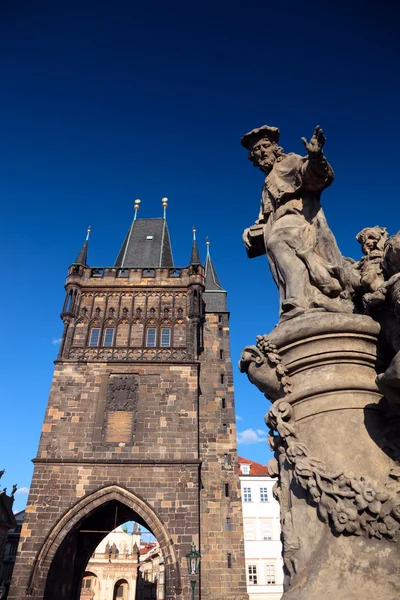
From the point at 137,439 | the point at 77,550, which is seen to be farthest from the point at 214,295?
the point at 77,550

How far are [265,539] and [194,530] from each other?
24.6 meters

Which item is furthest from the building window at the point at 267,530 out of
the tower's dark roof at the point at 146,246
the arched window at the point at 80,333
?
the arched window at the point at 80,333

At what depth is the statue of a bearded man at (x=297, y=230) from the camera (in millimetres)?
3168

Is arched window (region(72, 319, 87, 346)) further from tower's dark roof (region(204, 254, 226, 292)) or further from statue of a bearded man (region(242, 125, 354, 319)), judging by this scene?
statue of a bearded man (region(242, 125, 354, 319))

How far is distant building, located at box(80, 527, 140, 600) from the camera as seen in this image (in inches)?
1318

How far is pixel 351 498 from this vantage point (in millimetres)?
2217

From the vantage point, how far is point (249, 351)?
2.97 meters

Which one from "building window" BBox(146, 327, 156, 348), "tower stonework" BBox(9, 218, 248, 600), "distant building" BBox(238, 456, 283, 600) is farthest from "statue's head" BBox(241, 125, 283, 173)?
"distant building" BBox(238, 456, 283, 600)

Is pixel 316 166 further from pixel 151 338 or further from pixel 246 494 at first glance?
pixel 246 494

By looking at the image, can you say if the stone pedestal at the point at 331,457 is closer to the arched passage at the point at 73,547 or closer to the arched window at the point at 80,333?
the arched passage at the point at 73,547

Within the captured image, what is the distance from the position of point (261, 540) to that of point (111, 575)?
11.7 meters

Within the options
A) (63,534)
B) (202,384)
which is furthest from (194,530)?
(202,384)

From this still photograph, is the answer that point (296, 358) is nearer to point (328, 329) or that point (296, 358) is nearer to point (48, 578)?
point (328, 329)

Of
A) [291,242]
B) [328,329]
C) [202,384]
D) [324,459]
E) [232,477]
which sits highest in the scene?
[202,384]
